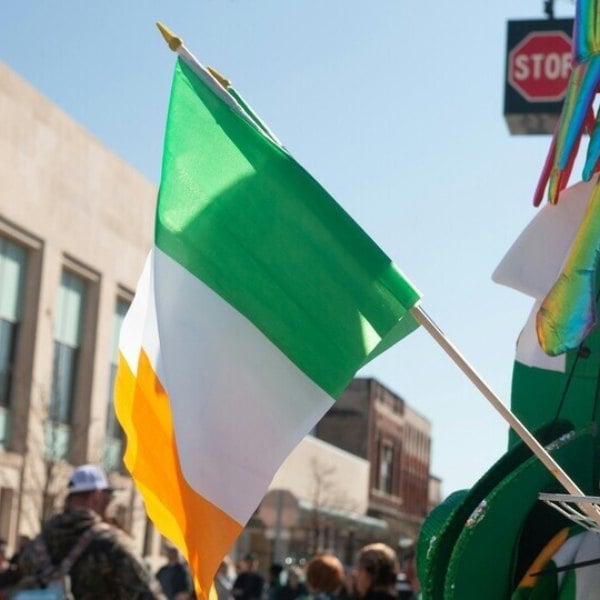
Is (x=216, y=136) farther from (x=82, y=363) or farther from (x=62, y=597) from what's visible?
(x=82, y=363)

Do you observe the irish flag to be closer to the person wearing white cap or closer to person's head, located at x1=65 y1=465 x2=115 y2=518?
the person wearing white cap

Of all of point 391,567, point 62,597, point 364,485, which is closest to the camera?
point 62,597

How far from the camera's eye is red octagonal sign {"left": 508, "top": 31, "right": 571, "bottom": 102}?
453 inches

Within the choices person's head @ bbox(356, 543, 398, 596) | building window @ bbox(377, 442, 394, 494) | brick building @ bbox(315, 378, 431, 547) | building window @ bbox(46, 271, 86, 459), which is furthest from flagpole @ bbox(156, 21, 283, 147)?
building window @ bbox(377, 442, 394, 494)

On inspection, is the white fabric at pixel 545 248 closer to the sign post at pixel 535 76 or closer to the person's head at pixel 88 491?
the person's head at pixel 88 491

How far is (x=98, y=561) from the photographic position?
688cm

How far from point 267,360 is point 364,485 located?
63211 millimetres

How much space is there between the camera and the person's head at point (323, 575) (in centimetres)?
1078

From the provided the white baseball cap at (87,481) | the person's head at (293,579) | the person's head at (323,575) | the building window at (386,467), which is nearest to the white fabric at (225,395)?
the white baseball cap at (87,481)

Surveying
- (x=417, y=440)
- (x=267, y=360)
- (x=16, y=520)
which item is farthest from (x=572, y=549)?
(x=417, y=440)

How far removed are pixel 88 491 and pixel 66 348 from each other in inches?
1002

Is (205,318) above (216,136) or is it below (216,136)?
below

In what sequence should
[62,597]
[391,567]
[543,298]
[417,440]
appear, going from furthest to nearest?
[417,440]
[391,567]
[62,597]
[543,298]

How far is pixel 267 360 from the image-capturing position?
11.1ft
